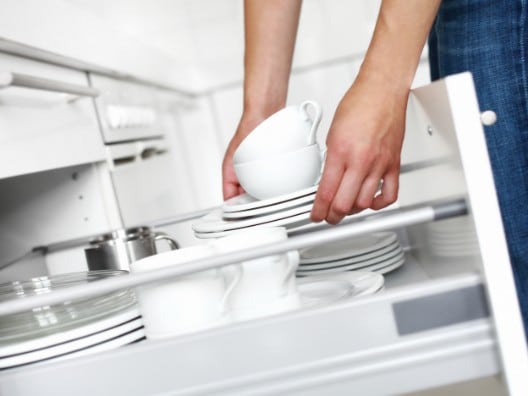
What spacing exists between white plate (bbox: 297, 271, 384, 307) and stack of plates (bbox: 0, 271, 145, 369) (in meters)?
0.16

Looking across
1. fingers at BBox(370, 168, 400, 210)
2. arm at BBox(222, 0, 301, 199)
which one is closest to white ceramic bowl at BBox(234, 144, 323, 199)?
fingers at BBox(370, 168, 400, 210)

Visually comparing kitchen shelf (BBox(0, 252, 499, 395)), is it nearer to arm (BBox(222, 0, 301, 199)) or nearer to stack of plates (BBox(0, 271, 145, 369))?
stack of plates (BBox(0, 271, 145, 369))

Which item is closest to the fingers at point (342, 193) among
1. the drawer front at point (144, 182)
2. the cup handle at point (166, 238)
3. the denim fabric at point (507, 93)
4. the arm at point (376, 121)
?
the arm at point (376, 121)

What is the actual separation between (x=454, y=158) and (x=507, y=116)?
0.35m

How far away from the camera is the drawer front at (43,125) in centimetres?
88

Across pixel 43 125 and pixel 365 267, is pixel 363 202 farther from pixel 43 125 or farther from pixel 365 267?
pixel 43 125

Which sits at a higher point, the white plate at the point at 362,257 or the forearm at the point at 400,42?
the forearm at the point at 400,42

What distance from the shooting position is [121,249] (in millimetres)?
940

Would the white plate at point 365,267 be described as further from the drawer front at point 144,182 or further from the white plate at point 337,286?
the drawer front at point 144,182

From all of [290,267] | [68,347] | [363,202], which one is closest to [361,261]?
[363,202]

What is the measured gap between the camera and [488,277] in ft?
1.55

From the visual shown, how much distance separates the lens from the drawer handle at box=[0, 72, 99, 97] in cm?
87

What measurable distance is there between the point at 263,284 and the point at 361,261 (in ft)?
0.76

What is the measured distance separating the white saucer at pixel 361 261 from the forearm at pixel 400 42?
Answer: 6.7 inches
